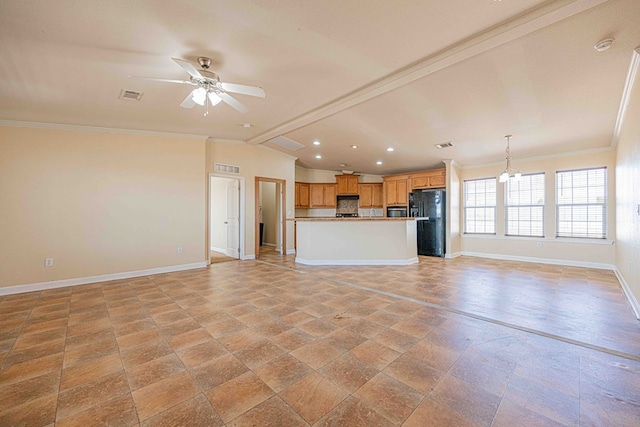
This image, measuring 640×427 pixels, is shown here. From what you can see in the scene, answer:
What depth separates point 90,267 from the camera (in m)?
4.48

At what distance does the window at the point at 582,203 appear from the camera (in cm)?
554

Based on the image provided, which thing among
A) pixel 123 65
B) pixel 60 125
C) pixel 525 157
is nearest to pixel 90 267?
pixel 60 125

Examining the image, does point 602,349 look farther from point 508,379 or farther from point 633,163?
point 633,163

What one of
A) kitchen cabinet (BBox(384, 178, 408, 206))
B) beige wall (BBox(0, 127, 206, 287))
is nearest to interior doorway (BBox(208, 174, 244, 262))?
beige wall (BBox(0, 127, 206, 287))

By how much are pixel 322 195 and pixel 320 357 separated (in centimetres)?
697

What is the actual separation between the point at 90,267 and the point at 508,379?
5.88 meters

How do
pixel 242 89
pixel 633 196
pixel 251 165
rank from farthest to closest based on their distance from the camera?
pixel 251 165 < pixel 633 196 < pixel 242 89

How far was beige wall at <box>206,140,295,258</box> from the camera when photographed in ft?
19.9

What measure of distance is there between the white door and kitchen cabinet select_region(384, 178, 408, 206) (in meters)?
4.59

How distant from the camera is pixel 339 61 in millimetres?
2889

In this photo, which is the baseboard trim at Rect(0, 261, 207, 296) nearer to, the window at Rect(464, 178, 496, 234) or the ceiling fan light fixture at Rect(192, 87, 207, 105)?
the ceiling fan light fixture at Rect(192, 87, 207, 105)

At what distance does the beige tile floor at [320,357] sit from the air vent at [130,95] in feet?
9.05

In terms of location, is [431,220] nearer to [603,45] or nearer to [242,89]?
[603,45]

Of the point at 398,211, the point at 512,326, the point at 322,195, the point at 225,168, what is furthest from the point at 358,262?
the point at 225,168
